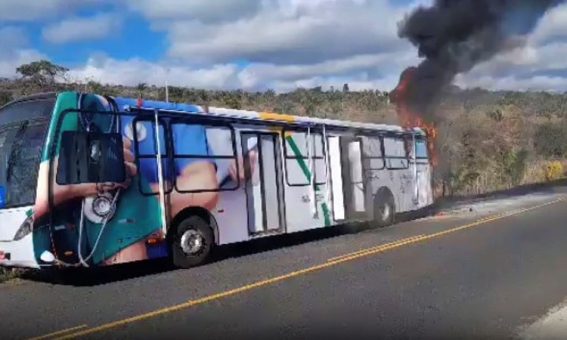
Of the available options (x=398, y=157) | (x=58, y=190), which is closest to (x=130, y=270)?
(x=58, y=190)

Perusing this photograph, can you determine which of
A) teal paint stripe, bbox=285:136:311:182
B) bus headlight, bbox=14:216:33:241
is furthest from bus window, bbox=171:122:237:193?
bus headlight, bbox=14:216:33:241

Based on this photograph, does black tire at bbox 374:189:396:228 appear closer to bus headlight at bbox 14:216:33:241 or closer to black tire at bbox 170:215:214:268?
black tire at bbox 170:215:214:268

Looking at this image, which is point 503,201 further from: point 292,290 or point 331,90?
point 331,90

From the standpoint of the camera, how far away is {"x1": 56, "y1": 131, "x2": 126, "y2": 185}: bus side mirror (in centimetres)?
936

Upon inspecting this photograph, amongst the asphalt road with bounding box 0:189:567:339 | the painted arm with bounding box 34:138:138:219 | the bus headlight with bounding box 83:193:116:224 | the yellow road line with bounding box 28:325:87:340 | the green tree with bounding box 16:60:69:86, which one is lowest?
the asphalt road with bounding box 0:189:567:339

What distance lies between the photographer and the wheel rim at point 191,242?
35.9ft

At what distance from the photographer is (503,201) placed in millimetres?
24562

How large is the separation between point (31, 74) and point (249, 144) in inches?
777

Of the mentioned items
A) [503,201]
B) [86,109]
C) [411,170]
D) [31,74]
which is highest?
[31,74]

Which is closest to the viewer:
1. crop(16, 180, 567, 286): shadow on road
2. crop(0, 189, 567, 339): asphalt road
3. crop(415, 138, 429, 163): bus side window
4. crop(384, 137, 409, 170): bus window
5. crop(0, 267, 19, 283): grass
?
crop(0, 189, 567, 339): asphalt road

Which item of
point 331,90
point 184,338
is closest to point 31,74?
point 184,338

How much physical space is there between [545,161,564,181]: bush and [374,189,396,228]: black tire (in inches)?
Answer: 961

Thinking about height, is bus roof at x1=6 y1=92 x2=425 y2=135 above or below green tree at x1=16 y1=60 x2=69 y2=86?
below

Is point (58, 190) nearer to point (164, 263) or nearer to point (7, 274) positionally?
point (7, 274)
